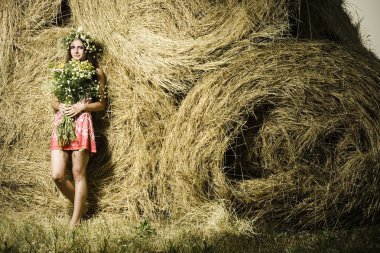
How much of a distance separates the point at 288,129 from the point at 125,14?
1785mm

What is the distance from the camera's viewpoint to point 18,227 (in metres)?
3.28

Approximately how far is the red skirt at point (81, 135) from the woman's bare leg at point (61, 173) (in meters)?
0.06

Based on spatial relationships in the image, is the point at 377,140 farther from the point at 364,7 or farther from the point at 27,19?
the point at 27,19

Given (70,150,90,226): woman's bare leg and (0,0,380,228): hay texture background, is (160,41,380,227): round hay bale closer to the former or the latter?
(0,0,380,228): hay texture background

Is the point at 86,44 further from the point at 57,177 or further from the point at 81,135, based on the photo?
the point at 57,177

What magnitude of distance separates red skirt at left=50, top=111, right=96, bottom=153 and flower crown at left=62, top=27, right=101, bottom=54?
590 mm

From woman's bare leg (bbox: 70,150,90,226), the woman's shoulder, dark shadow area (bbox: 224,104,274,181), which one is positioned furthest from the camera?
the woman's shoulder

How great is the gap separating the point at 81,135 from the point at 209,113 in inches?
43.0

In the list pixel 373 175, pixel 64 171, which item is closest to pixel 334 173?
pixel 373 175

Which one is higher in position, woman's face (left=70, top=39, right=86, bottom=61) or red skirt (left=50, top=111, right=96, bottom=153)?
woman's face (left=70, top=39, right=86, bottom=61)

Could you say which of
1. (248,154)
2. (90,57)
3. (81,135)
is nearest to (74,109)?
(81,135)

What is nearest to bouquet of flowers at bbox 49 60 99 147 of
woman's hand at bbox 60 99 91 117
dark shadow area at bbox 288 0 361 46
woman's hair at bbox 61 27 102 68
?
woman's hand at bbox 60 99 91 117

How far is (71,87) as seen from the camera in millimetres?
3570

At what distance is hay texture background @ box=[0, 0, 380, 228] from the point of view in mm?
3207
